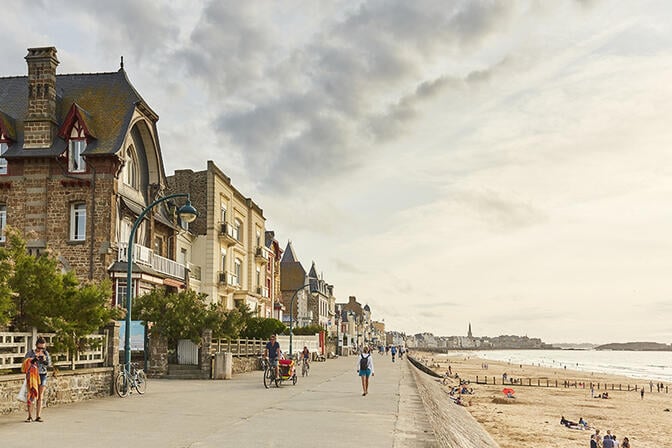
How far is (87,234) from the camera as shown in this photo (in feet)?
99.5

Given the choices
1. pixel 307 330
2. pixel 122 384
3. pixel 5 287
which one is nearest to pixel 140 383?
pixel 122 384

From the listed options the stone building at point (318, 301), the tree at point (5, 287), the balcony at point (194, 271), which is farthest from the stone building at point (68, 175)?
the stone building at point (318, 301)

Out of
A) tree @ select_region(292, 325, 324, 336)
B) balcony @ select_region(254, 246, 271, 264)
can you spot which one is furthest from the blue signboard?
tree @ select_region(292, 325, 324, 336)

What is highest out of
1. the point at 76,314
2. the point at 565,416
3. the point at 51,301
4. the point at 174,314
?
the point at 51,301

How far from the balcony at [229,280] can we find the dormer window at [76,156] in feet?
51.6

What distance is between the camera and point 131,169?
110ft

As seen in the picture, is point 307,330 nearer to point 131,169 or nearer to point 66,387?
point 131,169

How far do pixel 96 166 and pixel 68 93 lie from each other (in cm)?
490

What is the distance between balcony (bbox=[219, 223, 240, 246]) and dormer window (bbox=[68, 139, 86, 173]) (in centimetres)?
1478

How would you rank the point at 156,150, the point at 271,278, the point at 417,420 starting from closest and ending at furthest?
1. the point at 417,420
2. the point at 156,150
3. the point at 271,278

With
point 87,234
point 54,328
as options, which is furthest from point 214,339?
point 54,328

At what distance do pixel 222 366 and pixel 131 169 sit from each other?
453 inches

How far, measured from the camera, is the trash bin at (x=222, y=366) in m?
28.8

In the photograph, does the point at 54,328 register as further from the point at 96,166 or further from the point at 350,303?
the point at 350,303
